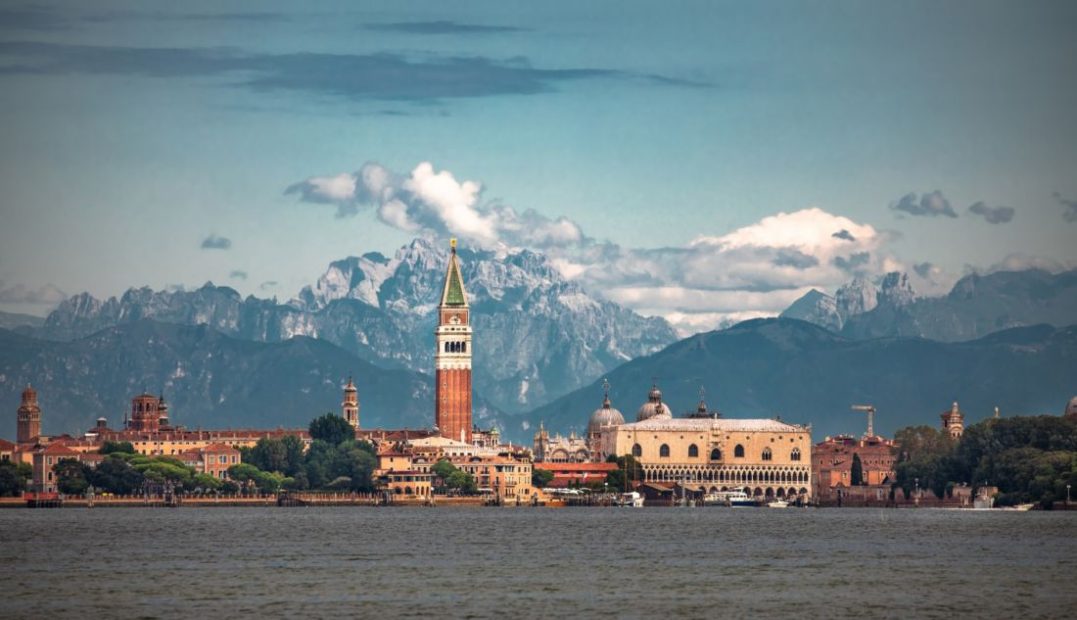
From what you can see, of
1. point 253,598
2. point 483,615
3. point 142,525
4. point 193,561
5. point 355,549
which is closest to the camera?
point 483,615

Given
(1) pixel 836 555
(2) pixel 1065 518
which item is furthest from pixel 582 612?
(2) pixel 1065 518

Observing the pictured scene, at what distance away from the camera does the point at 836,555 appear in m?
128

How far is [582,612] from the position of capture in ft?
298

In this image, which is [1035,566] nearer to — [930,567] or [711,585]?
[930,567]

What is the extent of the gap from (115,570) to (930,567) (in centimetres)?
3879

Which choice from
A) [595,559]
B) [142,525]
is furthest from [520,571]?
[142,525]

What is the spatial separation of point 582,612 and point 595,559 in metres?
31.9

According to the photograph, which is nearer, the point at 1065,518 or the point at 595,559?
the point at 595,559

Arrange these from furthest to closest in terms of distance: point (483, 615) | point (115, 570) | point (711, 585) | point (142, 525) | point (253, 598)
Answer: point (142, 525) → point (115, 570) → point (711, 585) → point (253, 598) → point (483, 615)

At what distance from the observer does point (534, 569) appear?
11469 cm

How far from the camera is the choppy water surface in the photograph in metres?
93.2

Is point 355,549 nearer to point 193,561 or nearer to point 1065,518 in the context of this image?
point 193,561

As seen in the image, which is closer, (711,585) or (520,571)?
(711,585)

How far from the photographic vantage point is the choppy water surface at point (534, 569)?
9325 cm
